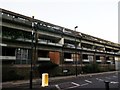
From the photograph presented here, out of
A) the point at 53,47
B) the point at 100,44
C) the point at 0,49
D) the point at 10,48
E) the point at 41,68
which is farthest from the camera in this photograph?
the point at 100,44

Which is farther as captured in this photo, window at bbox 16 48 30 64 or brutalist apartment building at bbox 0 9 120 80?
window at bbox 16 48 30 64

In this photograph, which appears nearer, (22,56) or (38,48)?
(22,56)

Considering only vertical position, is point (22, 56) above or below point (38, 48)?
below

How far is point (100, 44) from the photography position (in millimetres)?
65438

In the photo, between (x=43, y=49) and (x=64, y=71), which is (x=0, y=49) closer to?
(x=43, y=49)

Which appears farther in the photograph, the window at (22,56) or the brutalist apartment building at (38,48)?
the window at (22,56)

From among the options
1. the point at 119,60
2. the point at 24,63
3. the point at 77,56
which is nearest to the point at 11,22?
the point at 24,63

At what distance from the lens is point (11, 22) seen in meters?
31.7

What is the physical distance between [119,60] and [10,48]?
58829 mm

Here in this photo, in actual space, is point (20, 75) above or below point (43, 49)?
below

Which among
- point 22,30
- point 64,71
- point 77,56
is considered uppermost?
point 22,30

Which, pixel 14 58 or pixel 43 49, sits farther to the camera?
pixel 43 49

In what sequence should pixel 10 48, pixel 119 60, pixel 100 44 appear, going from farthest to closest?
pixel 119 60
pixel 100 44
pixel 10 48

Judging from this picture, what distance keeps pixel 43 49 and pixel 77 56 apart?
14.3m
